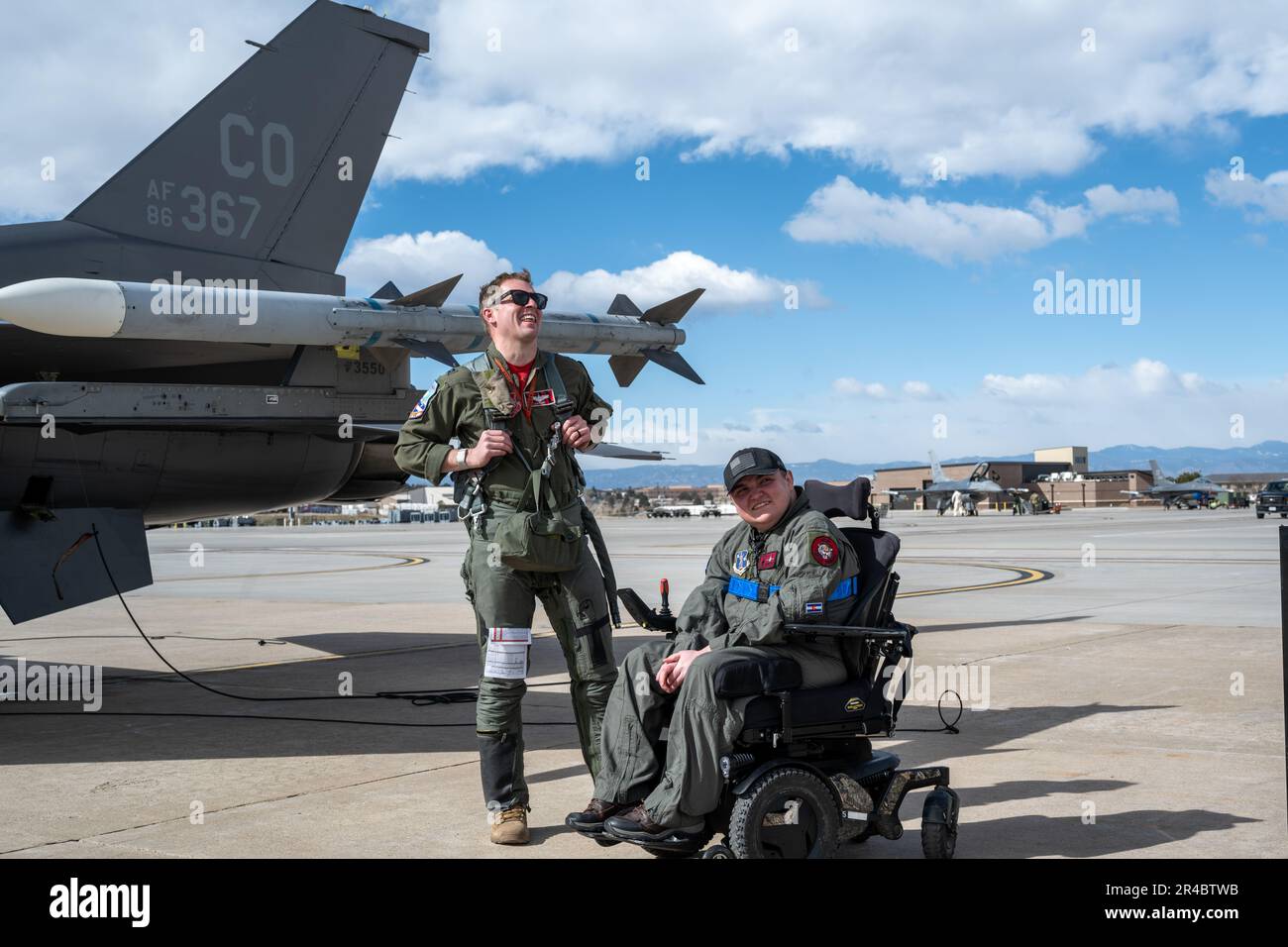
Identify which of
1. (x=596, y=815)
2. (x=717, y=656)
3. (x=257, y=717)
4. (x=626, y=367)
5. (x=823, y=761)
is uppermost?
(x=626, y=367)

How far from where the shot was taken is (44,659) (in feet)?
34.4

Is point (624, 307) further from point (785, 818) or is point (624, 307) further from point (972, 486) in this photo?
point (972, 486)

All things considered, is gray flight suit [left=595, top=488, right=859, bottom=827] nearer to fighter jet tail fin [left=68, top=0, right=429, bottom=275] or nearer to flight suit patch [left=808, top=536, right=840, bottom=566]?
flight suit patch [left=808, top=536, right=840, bottom=566]

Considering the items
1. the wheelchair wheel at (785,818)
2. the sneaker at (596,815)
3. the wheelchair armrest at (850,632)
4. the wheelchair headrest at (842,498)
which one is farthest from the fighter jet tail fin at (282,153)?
the wheelchair wheel at (785,818)

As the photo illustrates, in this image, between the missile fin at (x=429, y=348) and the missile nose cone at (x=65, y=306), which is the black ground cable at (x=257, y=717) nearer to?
the missile nose cone at (x=65, y=306)

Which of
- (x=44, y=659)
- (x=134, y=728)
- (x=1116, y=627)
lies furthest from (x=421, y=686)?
(x=1116, y=627)

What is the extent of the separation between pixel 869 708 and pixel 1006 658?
564cm

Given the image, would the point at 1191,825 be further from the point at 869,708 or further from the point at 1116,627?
the point at 1116,627

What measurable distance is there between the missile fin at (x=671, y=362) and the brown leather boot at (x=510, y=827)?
746 cm

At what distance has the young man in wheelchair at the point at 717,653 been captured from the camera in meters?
3.74

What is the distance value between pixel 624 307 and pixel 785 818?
815 cm

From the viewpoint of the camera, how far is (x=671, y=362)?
11.5 m

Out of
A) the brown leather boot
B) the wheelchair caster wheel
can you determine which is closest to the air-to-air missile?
the brown leather boot

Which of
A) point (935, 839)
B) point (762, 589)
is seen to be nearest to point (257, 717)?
point (762, 589)
